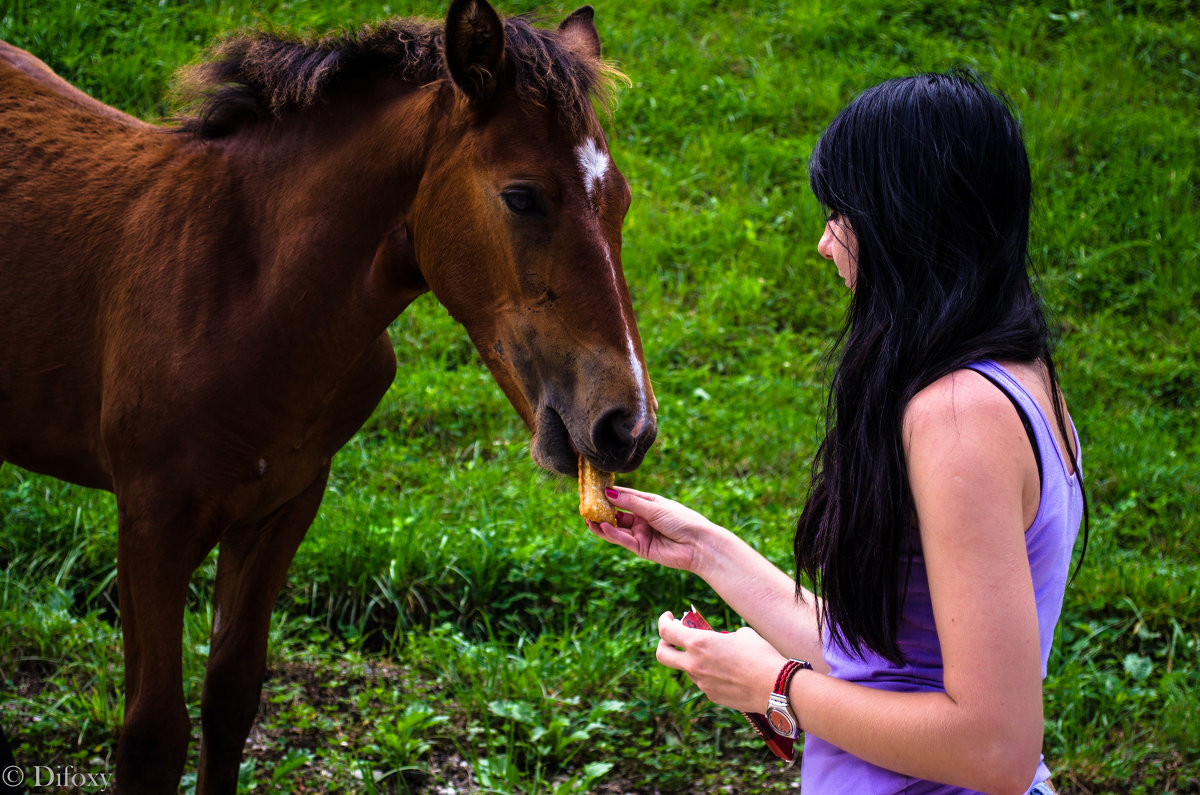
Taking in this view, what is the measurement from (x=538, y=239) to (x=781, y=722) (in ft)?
3.38

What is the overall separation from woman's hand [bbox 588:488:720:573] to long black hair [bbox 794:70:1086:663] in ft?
1.48

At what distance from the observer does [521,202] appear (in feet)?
6.59

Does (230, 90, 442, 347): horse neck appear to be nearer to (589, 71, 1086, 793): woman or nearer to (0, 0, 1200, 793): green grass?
(0, 0, 1200, 793): green grass

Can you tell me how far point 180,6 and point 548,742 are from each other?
6300 mm

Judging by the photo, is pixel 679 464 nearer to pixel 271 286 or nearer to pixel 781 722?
pixel 271 286

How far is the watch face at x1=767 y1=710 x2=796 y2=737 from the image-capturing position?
1603 mm

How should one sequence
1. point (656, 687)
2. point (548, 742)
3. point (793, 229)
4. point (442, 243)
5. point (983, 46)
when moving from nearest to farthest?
1. point (442, 243)
2. point (548, 742)
3. point (656, 687)
4. point (793, 229)
5. point (983, 46)

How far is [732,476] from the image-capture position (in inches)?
187

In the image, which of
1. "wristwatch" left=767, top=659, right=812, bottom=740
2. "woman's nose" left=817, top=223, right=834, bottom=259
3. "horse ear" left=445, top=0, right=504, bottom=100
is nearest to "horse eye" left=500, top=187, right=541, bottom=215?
"horse ear" left=445, top=0, right=504, bottom=100

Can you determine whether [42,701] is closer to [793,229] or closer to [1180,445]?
[793,229]

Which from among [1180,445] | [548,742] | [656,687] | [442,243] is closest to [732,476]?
[656,687]

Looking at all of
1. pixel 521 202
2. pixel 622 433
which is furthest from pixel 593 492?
pixel 521 202

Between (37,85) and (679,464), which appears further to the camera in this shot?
(679,464)

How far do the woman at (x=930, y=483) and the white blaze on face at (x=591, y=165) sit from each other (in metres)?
0.49
